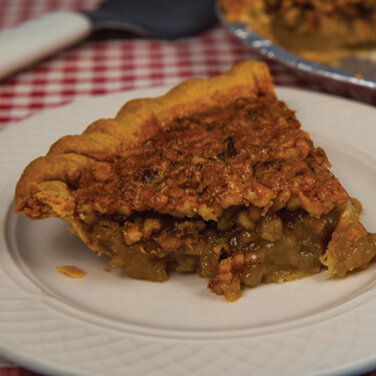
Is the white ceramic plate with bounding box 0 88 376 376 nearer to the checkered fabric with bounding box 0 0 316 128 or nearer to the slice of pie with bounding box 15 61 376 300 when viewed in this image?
the slice of pie with bounding box 15 61 376 300

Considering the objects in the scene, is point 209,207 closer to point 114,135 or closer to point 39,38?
point 114,135

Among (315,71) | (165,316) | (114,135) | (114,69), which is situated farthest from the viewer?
(114,69)

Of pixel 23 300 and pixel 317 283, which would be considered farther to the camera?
pixel 317 283

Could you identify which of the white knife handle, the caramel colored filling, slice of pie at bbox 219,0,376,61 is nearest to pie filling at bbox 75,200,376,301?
the caramel colored filling

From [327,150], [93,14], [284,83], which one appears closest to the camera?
[327,150]

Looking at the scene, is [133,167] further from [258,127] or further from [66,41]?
[66,41]

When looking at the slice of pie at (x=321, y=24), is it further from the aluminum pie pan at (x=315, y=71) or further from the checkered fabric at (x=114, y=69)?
the aluminum pie pan at (x=315, y=71)

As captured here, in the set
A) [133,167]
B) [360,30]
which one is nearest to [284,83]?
[360,30]

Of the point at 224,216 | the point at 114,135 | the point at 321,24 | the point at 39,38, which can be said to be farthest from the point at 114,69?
the point at 224,216
